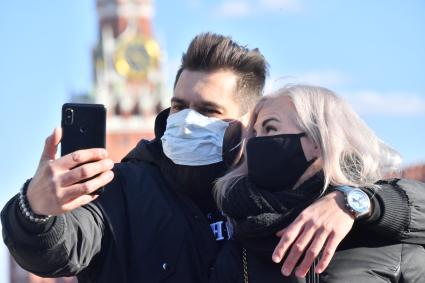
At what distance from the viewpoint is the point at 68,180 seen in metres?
2.84

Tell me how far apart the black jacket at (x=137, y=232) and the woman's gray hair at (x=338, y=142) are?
9 centimetres

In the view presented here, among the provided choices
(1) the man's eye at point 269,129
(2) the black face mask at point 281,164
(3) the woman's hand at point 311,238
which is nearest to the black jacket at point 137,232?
(3) the woman's hand at point 311,238

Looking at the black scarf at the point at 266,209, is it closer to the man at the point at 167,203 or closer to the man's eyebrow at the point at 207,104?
the man at the point at 167,203

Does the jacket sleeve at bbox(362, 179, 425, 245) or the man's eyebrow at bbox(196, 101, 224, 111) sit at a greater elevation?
the man's eyebrow at bbox(196, 101, 224, 111)

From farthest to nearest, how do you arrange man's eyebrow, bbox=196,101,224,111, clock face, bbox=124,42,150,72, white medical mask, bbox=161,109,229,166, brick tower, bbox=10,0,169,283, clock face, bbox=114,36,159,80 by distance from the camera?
clock face, bbox=124,42,150,72 → clock face, bbox=114,36,159,80 → brick tower, bbox=10,0,169,283 → man's eyebrow, bbox=196,101,224,111 → white medical mask, bbox=161,109,229,166

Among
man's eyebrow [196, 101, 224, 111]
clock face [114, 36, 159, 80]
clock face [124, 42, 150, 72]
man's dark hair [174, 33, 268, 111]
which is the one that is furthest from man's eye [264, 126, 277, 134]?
clock face [124, 42, 150, 72]

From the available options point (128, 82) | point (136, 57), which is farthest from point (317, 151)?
point (136, 57)

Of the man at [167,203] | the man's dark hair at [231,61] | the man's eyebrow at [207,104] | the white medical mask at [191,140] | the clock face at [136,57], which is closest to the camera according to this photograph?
the man at [167,203]

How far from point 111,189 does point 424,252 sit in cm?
98

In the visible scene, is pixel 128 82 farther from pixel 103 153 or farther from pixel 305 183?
pixel 103 153

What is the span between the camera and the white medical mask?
12.4 feet

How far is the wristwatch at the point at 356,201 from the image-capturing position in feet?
9.99

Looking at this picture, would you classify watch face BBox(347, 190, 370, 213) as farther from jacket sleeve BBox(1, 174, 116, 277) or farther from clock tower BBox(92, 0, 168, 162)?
clock tower BBox(92, 0, 168, 162)

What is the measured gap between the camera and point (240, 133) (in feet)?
12.5
